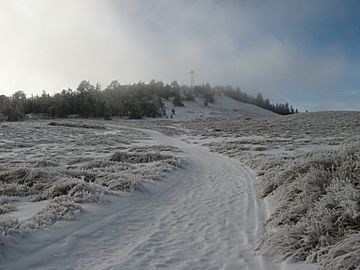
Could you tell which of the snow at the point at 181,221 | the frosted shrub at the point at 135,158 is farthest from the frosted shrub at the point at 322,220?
the frosted shrub at the point at 135,158

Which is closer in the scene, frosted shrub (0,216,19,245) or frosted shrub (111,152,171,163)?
frosted shrub (0,216,19,245)

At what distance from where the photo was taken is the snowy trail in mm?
6219

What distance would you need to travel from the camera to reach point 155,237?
25.2 ft

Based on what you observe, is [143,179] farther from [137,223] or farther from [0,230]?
[0,230]

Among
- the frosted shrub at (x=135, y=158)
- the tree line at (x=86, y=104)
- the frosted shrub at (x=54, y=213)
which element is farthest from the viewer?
the tree line at (x=86, y=104)

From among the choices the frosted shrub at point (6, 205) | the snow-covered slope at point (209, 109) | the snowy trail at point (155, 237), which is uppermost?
the snow-covered slope at point (209, 109)

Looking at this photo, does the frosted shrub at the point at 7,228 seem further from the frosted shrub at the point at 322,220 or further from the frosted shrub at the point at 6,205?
the frosted shrub at the point at 322,220

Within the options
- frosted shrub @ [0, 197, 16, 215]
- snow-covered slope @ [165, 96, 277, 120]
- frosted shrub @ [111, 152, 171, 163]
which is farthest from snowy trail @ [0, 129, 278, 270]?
snow-covered slope @ [165, 96, 277, 120]

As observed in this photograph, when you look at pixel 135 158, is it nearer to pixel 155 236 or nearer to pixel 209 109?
pixel 155 236

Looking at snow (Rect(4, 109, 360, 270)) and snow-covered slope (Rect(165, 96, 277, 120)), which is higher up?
snow-covered slope (Rect(165, 96, 277, 120))

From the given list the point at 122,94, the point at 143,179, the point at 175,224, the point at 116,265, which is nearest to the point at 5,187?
the point at 143,179

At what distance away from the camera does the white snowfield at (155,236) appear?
20.4 ft

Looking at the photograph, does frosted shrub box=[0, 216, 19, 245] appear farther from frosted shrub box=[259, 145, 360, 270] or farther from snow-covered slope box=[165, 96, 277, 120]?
snow-covered slope box=[165, 96, 277, 120]

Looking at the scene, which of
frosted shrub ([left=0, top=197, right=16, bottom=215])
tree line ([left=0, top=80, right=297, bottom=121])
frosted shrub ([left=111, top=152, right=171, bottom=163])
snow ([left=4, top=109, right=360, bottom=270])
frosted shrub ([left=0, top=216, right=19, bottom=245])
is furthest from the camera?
tree line ([left=0, top=80, right=297, bottom=121])
